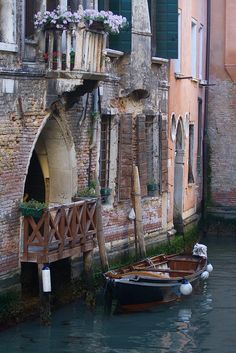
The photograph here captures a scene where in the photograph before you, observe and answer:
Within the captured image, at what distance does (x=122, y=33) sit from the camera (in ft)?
57.7

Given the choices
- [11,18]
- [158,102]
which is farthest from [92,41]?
[158,102]

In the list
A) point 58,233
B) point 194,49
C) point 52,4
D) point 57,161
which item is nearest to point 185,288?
point 58,233

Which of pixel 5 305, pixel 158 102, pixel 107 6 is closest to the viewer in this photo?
pixel 5 305

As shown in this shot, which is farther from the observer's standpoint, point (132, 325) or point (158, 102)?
point (158, 102)

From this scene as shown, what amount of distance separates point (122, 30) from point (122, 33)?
0.05 meters

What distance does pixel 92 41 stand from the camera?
49.0 ft

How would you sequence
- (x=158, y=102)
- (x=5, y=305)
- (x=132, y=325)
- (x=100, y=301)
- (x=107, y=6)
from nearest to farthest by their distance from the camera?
(x=5, y=305) < (x=132, y=325) < (x=100, y=301) < (x=107, y=6) < (x=158, y=102)

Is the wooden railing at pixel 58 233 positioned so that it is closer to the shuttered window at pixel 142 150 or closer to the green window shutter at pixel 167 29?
the shuttered window at pixel 142 150

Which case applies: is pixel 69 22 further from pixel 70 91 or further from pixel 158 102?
pixel 158 102

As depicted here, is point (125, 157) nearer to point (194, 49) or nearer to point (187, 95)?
point (187, 95)

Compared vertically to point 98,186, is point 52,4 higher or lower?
higher

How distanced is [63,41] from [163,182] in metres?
5.78

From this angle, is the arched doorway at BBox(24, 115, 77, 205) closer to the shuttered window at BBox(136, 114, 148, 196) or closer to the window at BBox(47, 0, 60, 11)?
the window at BBox(47, 0, 60, 11)

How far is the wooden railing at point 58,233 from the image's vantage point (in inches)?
560
